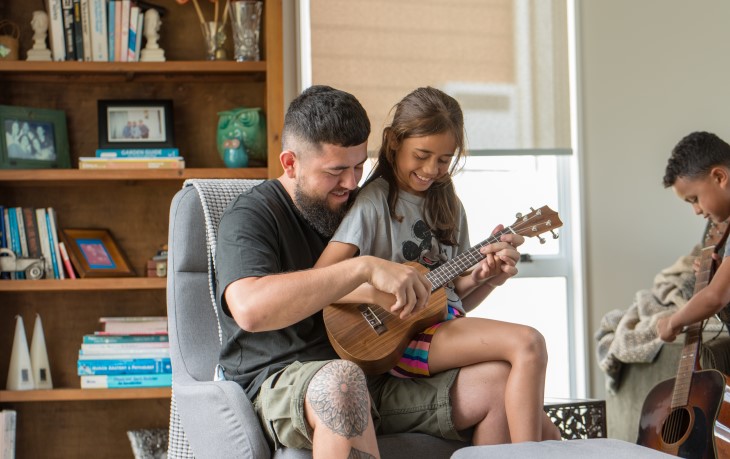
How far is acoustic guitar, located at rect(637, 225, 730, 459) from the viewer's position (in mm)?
2398

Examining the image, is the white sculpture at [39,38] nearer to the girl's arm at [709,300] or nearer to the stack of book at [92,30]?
the stack of book at [92,30]

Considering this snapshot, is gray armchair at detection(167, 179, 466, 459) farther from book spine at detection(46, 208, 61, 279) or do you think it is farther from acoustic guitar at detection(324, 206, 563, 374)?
book spine at detection(46, 208, 61, 279)

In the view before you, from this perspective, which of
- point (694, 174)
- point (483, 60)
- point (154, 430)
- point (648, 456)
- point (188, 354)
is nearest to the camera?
point (648, 456)

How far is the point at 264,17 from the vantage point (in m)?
3.51

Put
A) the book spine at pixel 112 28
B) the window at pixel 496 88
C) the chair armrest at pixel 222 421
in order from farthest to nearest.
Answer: the window at pixel 496 88 < the book spine at pixel 112 28 < the chair armrest at pixel 222 421

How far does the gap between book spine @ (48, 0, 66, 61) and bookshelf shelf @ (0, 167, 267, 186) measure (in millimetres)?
424

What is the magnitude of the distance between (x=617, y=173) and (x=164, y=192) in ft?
5.95

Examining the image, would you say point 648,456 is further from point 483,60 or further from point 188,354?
point 483,60

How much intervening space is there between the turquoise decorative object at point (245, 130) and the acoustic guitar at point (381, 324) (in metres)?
1.51

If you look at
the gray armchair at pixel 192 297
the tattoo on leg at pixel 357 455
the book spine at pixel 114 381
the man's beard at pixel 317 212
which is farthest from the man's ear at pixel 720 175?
the book spine at pixel 114 381

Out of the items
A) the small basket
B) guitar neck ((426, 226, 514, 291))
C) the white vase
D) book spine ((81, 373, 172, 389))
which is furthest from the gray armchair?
the small basket

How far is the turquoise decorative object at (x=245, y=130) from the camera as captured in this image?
3412 millimetres

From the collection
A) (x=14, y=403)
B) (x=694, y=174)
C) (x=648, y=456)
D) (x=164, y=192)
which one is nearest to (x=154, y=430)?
(x=14, y=403)

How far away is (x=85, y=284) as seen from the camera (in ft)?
10.9
